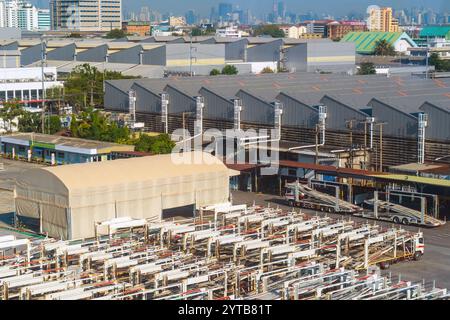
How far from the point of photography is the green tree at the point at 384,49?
35.0 metres

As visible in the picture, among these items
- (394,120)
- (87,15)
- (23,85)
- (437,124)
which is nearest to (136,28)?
(87,15)

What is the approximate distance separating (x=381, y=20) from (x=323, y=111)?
4091 centimetres

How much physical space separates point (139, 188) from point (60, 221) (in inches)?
36.2

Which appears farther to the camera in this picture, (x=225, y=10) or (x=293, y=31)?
(x=225, y=10)

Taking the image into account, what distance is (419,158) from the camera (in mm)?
10211

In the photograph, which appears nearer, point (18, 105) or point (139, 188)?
point (139, 188)

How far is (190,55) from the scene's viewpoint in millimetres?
23438

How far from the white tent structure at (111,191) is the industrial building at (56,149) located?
3238 millimetres

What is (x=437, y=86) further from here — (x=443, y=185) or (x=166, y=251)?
(x=166, y=251)

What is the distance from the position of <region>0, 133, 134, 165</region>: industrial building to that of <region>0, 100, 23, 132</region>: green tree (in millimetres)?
750

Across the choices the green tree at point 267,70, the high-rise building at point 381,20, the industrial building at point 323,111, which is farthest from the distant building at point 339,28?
the industrial building at point 323,111

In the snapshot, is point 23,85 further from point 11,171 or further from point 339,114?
point 339,114
